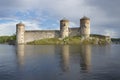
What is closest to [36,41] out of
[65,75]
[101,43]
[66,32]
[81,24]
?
[66,32]

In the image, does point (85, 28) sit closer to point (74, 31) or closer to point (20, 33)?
point (74, 31)

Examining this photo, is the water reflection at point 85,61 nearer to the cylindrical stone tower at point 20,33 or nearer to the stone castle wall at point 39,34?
the stone castle wall at point 39,34

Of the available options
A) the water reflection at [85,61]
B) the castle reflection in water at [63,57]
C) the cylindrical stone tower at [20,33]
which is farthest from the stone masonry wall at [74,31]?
the water reflection at [85,61]

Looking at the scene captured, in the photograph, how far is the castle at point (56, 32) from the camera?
517ft

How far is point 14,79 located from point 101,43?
137852mm

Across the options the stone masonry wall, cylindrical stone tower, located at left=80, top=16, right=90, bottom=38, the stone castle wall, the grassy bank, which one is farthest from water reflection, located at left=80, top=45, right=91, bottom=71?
the stone castle wall

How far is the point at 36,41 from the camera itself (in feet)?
534

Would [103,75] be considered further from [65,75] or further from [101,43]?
[101,43]

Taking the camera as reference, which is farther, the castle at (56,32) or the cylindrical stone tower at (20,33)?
the cylindrical stone tower at (20,33)

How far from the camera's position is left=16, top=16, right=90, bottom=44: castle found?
6206 inches

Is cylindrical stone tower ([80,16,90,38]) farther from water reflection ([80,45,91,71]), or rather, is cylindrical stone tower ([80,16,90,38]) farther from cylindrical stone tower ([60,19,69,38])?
water reflection ([80,45,91,71])

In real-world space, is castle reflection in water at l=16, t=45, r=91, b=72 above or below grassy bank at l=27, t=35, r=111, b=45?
below

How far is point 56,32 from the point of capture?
16225cm

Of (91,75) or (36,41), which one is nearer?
(91,75)
